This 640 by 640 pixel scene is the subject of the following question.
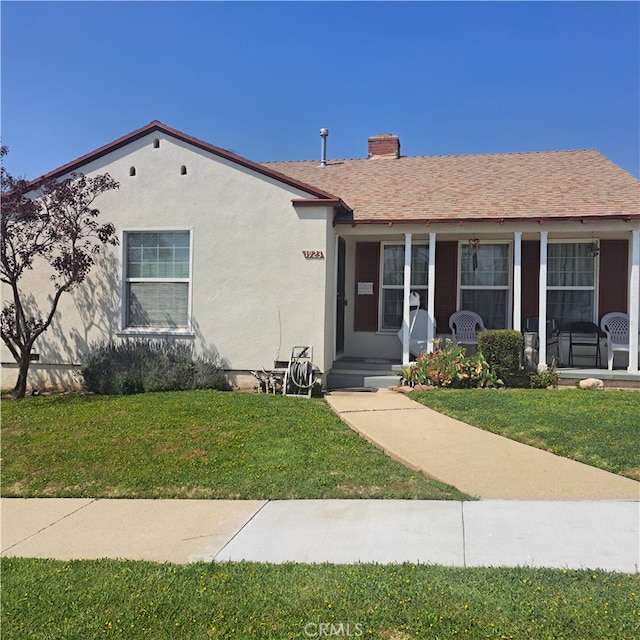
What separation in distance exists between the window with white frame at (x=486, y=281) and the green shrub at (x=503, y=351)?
7.56ft

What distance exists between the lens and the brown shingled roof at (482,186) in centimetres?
1085

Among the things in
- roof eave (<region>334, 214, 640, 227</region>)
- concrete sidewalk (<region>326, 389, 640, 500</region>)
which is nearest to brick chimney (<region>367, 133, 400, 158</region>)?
roof eave (<region>334, 214, 640, 227</region>)

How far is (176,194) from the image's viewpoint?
10.9 m

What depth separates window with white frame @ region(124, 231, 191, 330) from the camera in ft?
35.9

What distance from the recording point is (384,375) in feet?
35.4

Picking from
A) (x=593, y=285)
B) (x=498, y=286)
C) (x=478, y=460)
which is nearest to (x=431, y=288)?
(x=498, y=286)

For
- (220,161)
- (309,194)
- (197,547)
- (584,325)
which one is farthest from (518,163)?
(197,547)

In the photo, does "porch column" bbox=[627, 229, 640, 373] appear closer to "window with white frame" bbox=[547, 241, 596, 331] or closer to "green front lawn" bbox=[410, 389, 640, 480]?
"green front lawn" bbox=[410, 389, 640, 480]

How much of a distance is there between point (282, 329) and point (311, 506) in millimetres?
5763

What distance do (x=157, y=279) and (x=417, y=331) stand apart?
17.3ft

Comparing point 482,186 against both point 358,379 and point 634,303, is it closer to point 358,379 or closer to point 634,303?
point 634,303

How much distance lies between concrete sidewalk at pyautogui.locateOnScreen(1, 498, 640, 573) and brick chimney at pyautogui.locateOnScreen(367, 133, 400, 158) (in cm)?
1248

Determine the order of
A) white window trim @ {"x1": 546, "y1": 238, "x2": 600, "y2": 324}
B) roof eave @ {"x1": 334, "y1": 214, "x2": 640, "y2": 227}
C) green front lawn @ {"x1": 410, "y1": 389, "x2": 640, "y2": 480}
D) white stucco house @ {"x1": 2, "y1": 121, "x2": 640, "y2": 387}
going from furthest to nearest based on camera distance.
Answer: white window trim @ {"x1": 546, "y1": 238, "x2": 600, "y2": 324}
white stucco house @ {"x1": 2, "y1": 121, "x2": 640, "y2": 387}
roof eave @ {"x1": 334, "y1": 214, "x2": 640, "y2": 227}
green front lawn @ {"x1": 410, "y1": 389, "x2": 640, "y2": 480}

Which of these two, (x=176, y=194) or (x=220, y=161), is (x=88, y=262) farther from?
(x=220, y=161)
